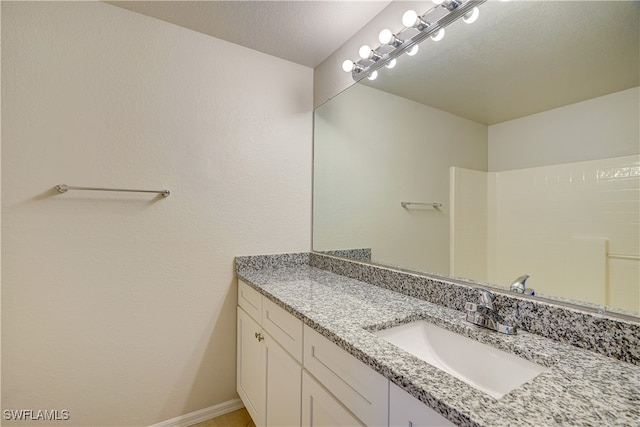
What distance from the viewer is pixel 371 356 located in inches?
27.4

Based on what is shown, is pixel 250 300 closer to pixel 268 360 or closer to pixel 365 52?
pixel 268 360

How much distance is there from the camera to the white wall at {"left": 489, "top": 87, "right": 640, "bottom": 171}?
2.59ft

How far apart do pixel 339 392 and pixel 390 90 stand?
4.82 ft

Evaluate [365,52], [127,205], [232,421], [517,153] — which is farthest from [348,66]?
[232,421]

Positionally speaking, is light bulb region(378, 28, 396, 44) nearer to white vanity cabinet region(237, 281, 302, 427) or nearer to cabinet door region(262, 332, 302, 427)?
white vanity cabinet region(237, 281, 302, 427)

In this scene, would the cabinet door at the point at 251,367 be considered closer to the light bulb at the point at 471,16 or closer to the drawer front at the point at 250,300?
the drawer front at the point at 250,300

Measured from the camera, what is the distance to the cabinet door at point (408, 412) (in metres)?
0.56

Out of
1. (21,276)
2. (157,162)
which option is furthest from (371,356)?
(21,276)

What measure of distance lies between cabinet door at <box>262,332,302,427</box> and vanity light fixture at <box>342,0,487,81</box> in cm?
144

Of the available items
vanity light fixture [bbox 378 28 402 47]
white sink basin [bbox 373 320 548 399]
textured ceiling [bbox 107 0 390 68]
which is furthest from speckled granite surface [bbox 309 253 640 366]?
textured ceiling [bbox 107 0 390 68]

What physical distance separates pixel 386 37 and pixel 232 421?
2.17 m

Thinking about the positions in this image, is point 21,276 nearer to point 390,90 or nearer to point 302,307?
point 302,307

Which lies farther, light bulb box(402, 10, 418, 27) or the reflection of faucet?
light bulb box(402, 10, 418, 27)

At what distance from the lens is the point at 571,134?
2.96ft
